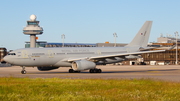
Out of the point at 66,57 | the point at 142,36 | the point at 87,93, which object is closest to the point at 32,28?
the point at 142,36

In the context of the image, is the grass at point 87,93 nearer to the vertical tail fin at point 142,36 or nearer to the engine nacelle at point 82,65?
the engine nacelle at point 82,65

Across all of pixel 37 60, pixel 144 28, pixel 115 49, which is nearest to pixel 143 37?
pixel 144 28

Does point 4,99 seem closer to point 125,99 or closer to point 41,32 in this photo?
point 125,99

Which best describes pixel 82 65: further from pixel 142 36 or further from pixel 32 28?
pixel 32 28

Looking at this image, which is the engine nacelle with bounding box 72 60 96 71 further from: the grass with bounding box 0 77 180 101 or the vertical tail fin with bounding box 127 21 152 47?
the grass with bounding box 0 77 180 101

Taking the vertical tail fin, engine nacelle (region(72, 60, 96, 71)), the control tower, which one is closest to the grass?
engine nacelle (region(72, 60, 96, 71))

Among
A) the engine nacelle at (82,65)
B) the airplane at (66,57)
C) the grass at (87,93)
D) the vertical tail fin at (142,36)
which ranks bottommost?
the grass at (87,93)

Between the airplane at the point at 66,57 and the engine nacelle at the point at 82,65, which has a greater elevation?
the airplane at the point at 66,57

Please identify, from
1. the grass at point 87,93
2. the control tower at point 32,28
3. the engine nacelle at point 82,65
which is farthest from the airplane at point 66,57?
the control tower at point 32,28

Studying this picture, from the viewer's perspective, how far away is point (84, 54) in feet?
124

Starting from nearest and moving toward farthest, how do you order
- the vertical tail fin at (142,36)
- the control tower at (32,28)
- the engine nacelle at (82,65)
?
the engine nacelle at (82,65) → the vertical tail fin at (142,36) → the control tower at (32,28)

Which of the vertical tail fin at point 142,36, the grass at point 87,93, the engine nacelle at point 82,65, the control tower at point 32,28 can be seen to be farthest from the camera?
the control tower at point 32,28

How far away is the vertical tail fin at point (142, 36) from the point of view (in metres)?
42.7

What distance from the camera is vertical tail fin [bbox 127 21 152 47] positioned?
4272 centimetres
